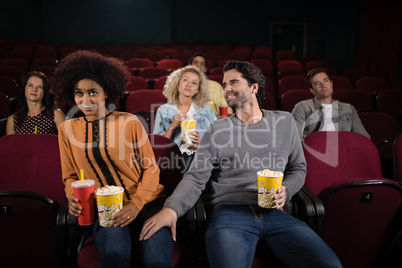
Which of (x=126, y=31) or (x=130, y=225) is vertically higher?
(x=126, y=31)

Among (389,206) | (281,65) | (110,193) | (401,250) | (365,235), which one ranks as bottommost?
(401,250)

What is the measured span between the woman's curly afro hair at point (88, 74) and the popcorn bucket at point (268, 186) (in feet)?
2.94

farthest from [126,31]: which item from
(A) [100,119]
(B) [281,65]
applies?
(A) [100,119]

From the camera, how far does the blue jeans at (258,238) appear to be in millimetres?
1397

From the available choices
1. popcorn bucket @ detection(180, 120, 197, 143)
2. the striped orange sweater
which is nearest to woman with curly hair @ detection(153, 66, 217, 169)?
popcorn bucket @ detection(180, 120, 197, 143)

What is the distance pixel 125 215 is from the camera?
59.8 inches

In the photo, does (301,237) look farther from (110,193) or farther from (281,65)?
(281,65)

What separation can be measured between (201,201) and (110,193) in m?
0.47

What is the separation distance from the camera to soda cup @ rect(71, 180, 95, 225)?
1.41 m

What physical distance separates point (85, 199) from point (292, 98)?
302 cm

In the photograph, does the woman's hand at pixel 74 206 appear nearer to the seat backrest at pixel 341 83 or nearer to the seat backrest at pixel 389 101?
the seat backrest at pixel 389 101

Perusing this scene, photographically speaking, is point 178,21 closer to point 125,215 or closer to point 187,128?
point 187,128

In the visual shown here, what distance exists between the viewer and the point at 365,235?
1704mm

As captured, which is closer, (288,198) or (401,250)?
(288,198)
